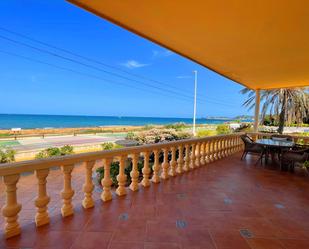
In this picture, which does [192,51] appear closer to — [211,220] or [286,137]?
[211,220]

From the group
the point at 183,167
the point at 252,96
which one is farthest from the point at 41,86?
the point at 183,167

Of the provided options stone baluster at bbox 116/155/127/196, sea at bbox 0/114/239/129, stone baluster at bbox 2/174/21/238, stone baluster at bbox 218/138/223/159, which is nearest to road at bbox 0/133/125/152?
stone baluster at bbox 218/138/223/159

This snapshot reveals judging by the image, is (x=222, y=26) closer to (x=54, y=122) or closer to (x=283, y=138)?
(x=283, y=138)

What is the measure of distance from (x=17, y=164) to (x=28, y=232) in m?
0.68

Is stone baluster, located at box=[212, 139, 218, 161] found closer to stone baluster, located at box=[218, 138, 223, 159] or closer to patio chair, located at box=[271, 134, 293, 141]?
stone baluster, located at box=[218, 138, 223, 159]

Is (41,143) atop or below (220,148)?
below

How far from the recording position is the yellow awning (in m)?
1.94

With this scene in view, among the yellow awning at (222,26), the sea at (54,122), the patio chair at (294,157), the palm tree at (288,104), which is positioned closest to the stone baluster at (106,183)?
the yellow awning at (222,26)

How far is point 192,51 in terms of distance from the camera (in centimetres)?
335

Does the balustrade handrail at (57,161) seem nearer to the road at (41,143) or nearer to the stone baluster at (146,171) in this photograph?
the stone baluster at (146,171)

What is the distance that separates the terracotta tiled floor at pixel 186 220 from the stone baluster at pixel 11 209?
0.09 meters

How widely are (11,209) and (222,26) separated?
308 cm

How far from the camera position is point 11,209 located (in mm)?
1670

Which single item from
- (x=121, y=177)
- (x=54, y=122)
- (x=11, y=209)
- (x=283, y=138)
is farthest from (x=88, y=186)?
(x=54, y=122)
